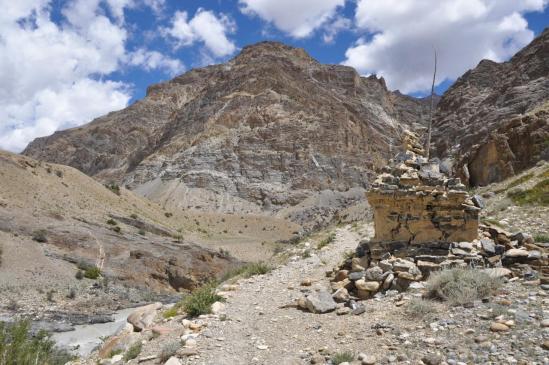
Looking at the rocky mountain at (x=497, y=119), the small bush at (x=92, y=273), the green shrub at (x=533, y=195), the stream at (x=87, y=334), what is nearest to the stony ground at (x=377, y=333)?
the green shrub at (x=533, y=195)

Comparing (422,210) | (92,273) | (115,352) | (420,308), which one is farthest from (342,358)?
(92,273)

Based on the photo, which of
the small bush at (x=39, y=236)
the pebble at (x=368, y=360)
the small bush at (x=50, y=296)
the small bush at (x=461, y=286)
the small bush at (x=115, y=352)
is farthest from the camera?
the small bush at (x=39, y=236)

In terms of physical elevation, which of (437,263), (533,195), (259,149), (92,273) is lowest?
(92,273)

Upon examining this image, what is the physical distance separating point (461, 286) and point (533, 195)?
940 cm

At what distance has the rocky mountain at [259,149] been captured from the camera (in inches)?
2768

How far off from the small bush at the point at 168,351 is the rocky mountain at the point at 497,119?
1878 centimetres

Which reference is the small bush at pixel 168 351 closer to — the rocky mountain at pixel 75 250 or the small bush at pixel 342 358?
the small bush at pixel 342 358

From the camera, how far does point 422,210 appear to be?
8.71m

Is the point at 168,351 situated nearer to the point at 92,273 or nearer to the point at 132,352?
the point at 132,352

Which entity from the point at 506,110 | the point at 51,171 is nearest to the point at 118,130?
the point at 51,171

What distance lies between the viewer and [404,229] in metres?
8.80

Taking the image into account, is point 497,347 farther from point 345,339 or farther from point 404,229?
point 404,229

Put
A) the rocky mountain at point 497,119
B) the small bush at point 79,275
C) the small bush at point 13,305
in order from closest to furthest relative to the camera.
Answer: the small bush at point 13,305
the rocky mountain at point 497,119
the small bush at point 79,275

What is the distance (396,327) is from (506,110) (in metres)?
53.6
